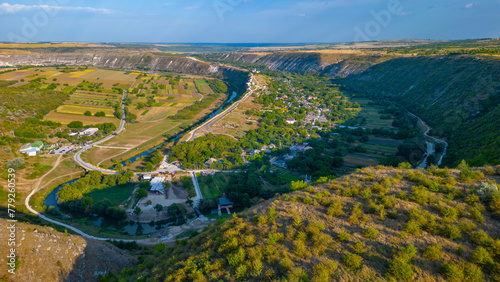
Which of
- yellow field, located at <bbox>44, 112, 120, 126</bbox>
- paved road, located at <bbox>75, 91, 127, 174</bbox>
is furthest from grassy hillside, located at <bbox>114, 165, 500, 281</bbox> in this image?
yellow field, located at <bbox>44, 112, 120, 126</bbox>

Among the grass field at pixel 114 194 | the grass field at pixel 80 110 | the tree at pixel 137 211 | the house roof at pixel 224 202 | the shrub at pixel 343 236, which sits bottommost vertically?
the grass field at pixel 114 194

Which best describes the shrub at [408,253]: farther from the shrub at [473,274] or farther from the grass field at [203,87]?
the grass field at [203,87]

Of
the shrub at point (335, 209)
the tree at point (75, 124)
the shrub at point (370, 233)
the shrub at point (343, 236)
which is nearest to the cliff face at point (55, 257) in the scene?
Answer: the shrub at point (335, 209)

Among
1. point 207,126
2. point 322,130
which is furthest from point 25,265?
point 322,130

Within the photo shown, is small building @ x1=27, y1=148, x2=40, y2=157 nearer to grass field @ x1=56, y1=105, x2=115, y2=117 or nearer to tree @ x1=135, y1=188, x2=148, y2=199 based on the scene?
grass field @ x1=56, y1=105, x2=115, y2=117

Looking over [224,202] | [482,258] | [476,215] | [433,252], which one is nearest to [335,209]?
[433,252]
